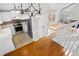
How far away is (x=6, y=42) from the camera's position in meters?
1.53

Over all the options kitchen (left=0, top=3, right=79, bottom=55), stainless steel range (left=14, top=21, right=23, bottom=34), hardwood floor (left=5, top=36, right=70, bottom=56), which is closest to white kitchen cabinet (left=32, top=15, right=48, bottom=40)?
kitchen (left=0, top=3, right=79, bottom=55)

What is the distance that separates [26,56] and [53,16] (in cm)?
76

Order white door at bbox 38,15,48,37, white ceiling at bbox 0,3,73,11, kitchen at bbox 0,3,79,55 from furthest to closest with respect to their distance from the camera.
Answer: white door at bbox 38,15,48,37
kitchen at bbox 0,3,79,55
white ceiling at bbox 0,3,73,11

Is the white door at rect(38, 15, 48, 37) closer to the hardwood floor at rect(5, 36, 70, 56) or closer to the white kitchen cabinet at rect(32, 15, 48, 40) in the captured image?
the white kitchen cabinet at rect(32, 15, 48, 40)

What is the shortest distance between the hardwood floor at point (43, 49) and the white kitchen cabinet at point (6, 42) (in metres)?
0.14

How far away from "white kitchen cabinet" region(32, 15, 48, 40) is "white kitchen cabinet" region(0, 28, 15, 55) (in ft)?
1.38

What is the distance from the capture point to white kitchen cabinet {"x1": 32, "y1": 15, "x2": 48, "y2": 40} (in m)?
1.61

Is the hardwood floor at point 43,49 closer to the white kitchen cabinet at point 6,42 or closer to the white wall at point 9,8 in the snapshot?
the white kitchen cabinet at point 6,42

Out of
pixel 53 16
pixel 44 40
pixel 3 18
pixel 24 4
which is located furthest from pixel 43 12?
pixel 3 18

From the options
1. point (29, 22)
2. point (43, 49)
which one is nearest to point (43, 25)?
point (29, 22)

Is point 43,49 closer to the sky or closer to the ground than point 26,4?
closer to the ground

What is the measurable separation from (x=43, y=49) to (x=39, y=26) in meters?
0.46

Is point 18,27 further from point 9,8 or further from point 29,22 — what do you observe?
point 9,8

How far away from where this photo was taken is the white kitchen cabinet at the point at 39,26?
161 centimetres
